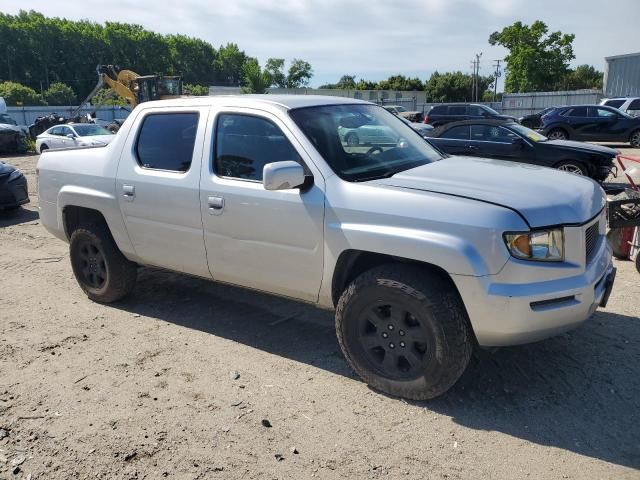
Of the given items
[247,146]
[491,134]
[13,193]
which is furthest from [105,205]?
[491,134]

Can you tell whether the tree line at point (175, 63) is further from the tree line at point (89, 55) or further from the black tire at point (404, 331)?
the black tire at point (404, 331)

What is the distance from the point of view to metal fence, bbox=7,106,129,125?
39534 mm

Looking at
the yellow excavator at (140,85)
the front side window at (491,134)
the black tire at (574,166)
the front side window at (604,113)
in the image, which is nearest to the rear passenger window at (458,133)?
the front side window at (491,134)

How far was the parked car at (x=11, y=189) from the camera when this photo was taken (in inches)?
379

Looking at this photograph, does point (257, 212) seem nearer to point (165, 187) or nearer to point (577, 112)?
point (165, 187)

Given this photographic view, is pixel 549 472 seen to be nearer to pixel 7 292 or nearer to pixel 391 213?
pixel 391 213

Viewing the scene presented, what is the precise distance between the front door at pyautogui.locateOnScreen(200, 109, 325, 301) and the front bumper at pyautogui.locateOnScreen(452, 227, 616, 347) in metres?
1.06

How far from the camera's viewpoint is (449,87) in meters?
82.8

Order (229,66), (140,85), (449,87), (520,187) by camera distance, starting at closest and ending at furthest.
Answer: (520,187), (140,85), (449,87), (229,66)

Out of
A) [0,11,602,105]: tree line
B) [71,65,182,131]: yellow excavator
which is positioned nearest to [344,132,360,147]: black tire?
[71,65,182,131]: yellow excavator

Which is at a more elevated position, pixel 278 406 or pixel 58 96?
pixel 58 96

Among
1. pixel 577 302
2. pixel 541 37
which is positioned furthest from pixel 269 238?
pixel 541 37

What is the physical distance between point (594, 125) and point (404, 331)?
64.1 ft

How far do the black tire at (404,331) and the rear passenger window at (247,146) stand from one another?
1.08 m
